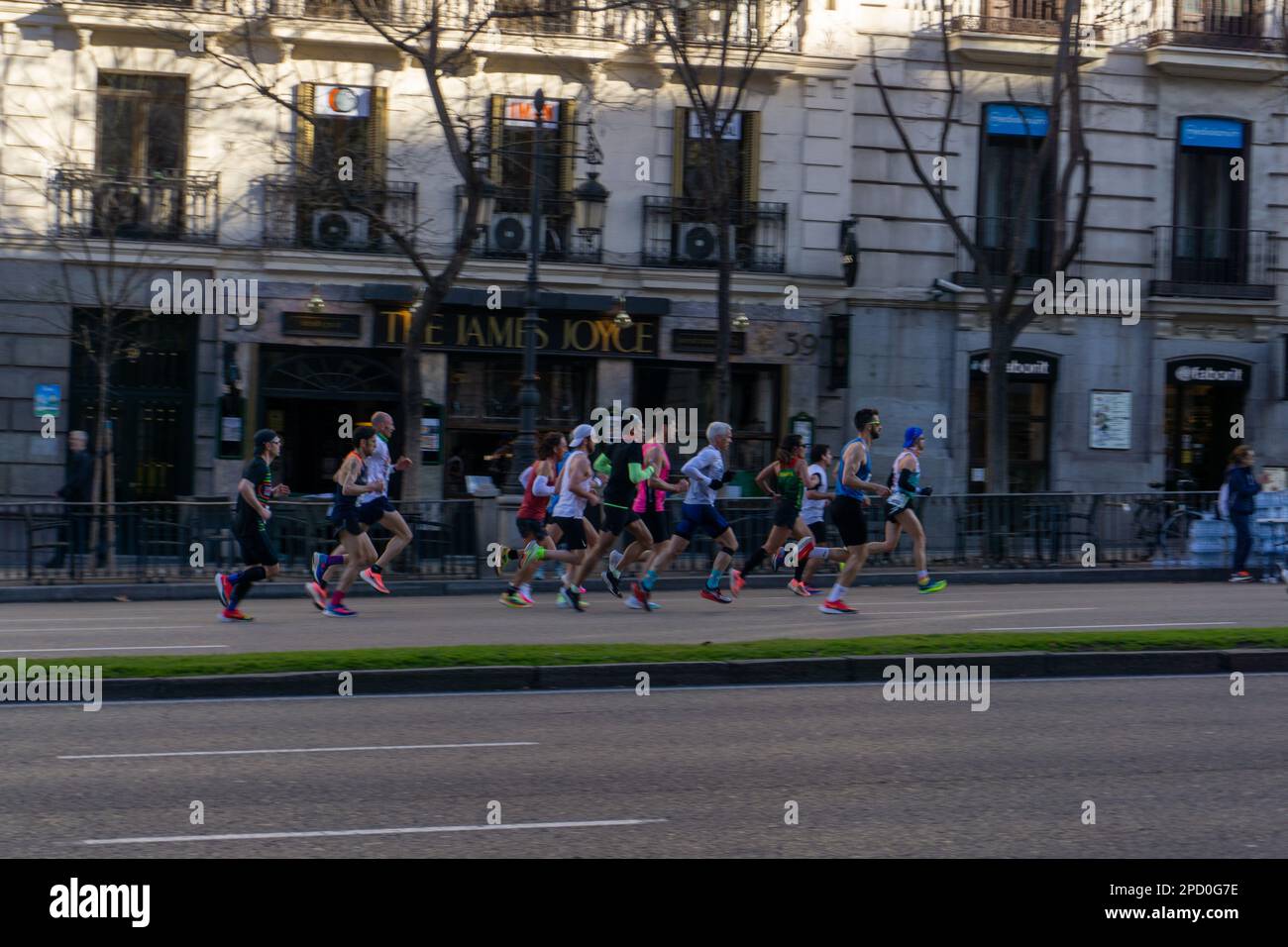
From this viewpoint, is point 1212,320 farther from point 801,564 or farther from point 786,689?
point 786,689

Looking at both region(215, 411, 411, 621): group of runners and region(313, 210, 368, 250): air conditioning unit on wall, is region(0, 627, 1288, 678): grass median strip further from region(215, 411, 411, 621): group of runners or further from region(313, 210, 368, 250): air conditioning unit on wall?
region(313, 210, 368, 250): air conditioning unit on wall

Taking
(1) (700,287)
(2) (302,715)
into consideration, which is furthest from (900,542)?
(2) (302,715)

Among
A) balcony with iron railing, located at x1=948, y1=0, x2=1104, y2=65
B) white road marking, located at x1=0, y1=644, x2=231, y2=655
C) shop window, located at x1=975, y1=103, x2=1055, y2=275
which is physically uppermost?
balcony with iron railing, located at x1=948, y1=0, x2=1104, y2=65

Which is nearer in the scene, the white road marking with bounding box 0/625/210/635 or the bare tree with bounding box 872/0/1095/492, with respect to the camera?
the white road marking with bounding box 0/625/210/635

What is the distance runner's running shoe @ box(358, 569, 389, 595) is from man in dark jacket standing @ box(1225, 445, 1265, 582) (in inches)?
448

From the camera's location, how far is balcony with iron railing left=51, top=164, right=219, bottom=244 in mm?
24766

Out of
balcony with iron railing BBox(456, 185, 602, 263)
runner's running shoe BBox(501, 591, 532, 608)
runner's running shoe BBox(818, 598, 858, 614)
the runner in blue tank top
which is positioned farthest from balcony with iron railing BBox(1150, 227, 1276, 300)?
runner's running shoe BBox(501, 591, 532, 608)

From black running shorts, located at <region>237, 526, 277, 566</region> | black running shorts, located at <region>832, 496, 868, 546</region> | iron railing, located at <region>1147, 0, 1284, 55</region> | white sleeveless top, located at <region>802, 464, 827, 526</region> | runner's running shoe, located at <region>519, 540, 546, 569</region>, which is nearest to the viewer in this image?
black running shorts, located at <region>237, 526, 277, 566</region>

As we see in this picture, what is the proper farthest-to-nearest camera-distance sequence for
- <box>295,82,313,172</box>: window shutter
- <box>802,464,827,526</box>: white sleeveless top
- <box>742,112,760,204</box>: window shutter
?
<box>742,112,760,204</box>: window shutter
<box>295,82,313,172</box>: window shutter
<box>802,464,827,526</box>: white sleeveless top

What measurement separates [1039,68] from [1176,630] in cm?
1742

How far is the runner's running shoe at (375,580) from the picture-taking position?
59.5ft

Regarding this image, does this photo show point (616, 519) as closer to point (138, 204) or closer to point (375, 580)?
point (375, 580)

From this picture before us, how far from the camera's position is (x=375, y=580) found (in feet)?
59.7

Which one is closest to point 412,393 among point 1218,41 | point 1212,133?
point 1212,133
